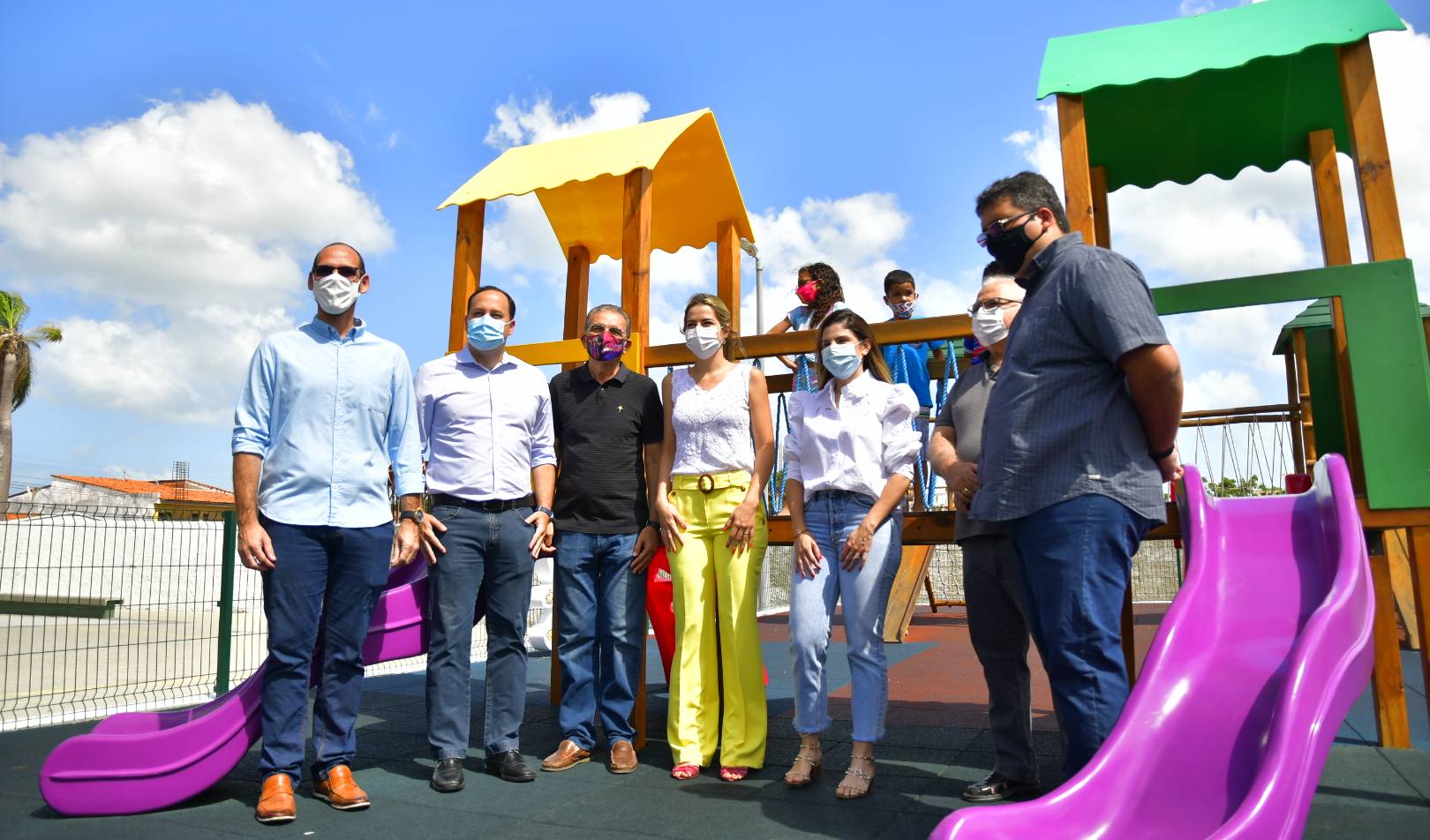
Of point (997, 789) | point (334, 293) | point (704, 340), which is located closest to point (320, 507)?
point (334, 293)

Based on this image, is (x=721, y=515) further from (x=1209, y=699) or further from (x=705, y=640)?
(x=1209, y=699)

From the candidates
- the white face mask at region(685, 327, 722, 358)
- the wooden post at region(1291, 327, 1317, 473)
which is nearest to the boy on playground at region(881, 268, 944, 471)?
the white face mask at region(685, 327, 722, 358)

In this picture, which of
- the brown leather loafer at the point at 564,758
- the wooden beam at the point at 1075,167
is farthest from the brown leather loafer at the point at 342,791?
the wooden beam at the point at 1075,167

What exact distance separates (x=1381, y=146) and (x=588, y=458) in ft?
12.2

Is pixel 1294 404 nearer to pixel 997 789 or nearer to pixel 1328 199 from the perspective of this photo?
pixel 1328 199

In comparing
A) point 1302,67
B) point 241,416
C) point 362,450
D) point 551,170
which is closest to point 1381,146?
point 1302,67

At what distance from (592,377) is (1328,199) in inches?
169

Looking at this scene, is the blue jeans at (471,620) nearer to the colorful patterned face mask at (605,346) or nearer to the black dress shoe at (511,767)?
the black dress shoe at (511,767)

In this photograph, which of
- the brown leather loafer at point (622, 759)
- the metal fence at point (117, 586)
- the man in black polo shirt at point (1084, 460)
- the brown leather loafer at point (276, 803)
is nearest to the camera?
the man in black polo shirt at point (1084, 460)

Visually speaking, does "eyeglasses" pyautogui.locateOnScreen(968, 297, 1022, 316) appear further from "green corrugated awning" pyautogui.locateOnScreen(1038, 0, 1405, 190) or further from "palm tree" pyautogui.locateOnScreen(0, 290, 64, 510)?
"palm tree" pyautogui.locateOnScreen(0, 290, 64, 510)

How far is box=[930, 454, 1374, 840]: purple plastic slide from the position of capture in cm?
214

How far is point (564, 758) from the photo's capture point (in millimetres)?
3922

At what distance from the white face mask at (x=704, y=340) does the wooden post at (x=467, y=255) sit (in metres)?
1.77

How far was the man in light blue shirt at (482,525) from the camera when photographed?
12.2 feet
